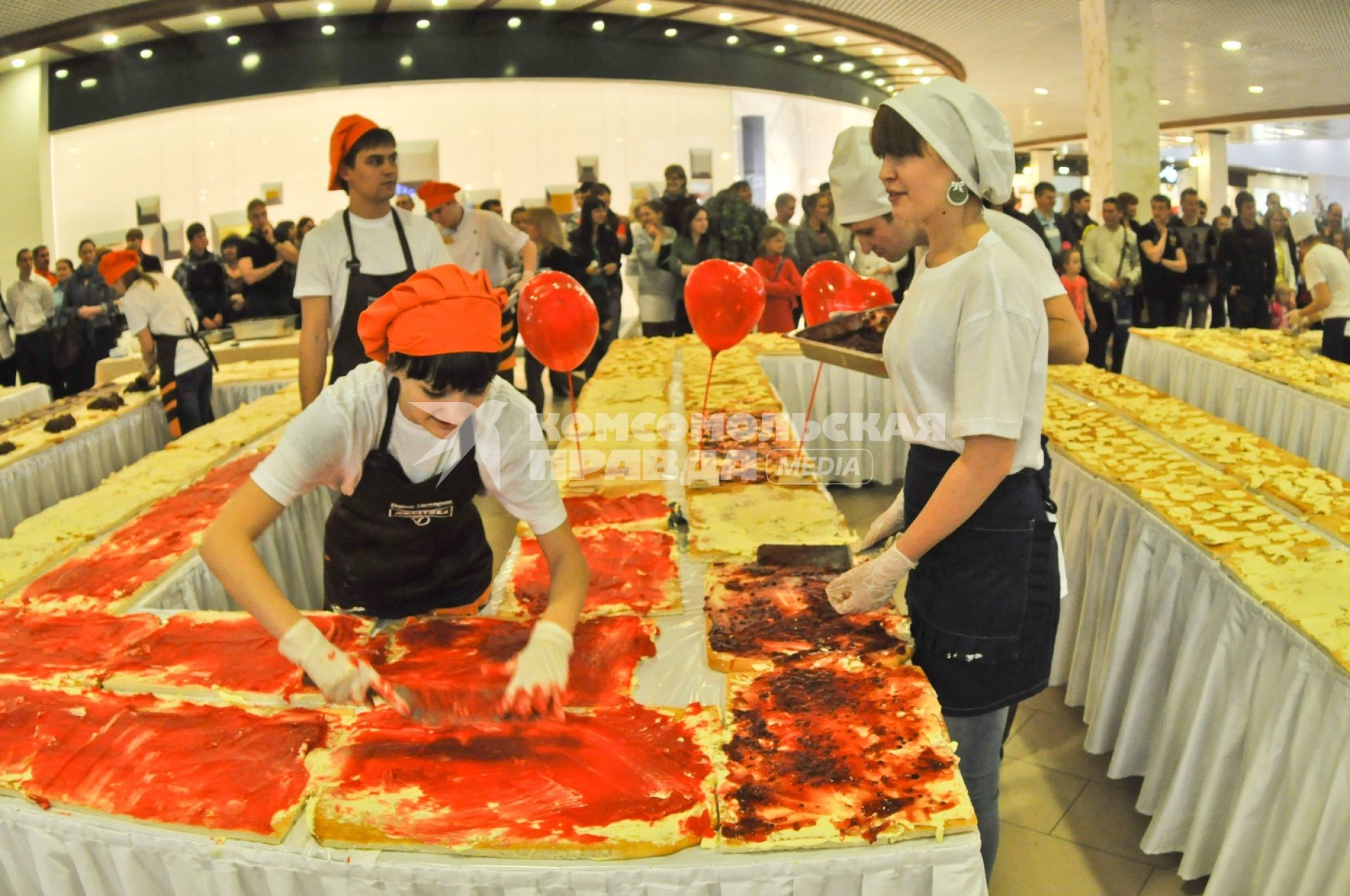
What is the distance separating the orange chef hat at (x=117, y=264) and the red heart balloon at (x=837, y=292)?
131 inches

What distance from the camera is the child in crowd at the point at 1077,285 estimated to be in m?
5.74

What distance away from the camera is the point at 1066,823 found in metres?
2.54

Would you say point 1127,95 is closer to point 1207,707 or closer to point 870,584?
point 1207,707

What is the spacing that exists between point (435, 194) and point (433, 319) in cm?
345

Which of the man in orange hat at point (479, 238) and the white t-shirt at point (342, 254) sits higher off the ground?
the man in orange hat at point (479, 238)

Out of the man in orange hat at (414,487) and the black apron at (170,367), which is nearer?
the man in orange hat at (414,487)

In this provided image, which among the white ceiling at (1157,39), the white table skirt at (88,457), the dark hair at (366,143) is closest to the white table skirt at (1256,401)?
the dark hair at (366,143)

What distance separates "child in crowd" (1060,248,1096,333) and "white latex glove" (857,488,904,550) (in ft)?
13.1

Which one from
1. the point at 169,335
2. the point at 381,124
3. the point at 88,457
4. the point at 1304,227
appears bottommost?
the point at 88,457

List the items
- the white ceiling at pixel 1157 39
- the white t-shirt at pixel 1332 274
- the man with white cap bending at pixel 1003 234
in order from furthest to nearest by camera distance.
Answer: the white ceiling at pixel 1157 39 < the white t-shirt at pixel 1332 274 < the man with white cap bending at pixel 1003 234

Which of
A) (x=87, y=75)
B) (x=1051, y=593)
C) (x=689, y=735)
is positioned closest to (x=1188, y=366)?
(x=1051, y=593)

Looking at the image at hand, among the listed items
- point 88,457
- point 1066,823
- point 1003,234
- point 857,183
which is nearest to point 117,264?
point 88,457

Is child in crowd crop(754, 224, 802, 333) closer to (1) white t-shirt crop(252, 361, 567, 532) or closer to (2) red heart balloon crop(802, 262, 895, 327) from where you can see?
(2) red heart balloon crop(802, 262, 895, 327)

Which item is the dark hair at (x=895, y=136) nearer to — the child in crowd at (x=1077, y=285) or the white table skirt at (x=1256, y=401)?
the white table skirt at (x=1256, y=401)
